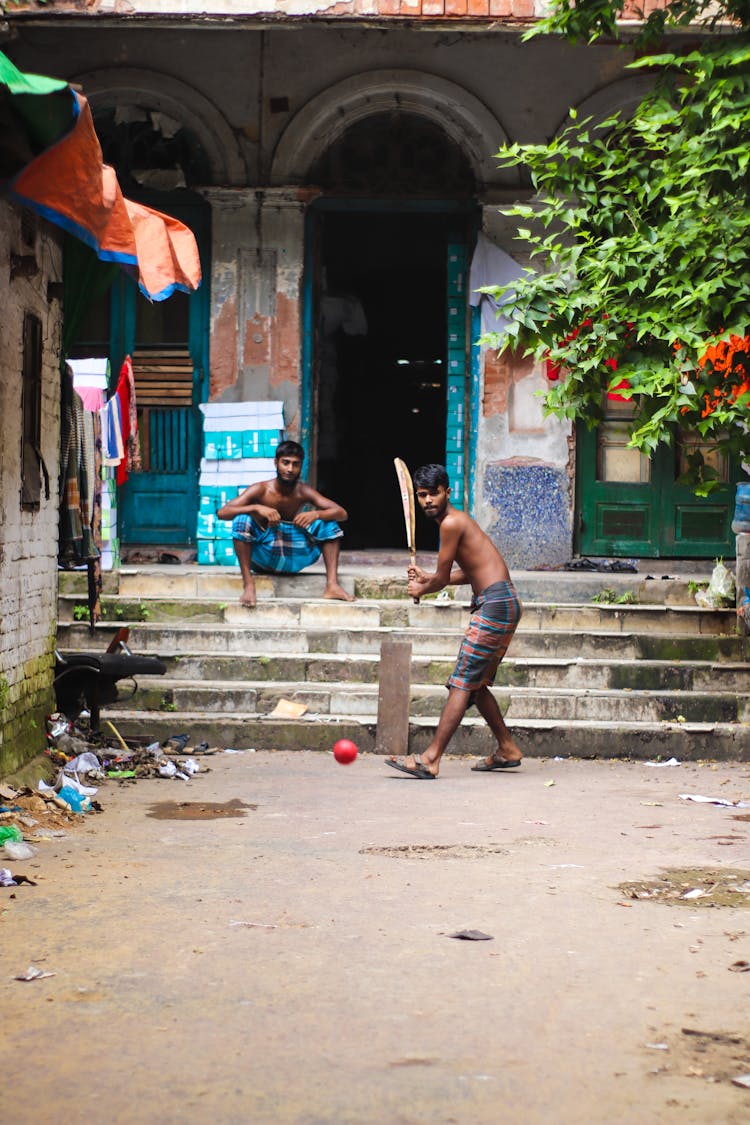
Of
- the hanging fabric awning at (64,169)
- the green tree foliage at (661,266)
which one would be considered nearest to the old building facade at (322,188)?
the green tree foliage at (661,266)

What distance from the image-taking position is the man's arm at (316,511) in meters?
10.9

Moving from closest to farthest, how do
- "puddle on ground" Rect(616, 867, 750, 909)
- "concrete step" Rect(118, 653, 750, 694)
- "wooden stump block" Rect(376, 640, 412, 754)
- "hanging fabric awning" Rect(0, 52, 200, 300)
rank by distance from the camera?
"hanging fabric awning" Rect(0, 52, 200, 300), "puddle on ground" Rect(616, 867, 750, 909), "wooden stump block" Rect(376, 640, 412, 754), "concrete step" Rect(118, 653, 750, 694)

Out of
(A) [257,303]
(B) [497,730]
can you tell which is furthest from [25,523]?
(A) [257,303]

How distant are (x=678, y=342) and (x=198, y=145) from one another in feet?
22.5

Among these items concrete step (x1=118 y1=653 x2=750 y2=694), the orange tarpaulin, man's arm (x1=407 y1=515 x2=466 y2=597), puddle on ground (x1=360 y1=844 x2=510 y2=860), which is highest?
the orange tarpaulin

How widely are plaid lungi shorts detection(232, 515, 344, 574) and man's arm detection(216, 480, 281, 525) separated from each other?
87 millimetres

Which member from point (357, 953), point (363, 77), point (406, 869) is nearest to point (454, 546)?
point (406, 869)

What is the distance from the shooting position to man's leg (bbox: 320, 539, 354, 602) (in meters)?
10.8

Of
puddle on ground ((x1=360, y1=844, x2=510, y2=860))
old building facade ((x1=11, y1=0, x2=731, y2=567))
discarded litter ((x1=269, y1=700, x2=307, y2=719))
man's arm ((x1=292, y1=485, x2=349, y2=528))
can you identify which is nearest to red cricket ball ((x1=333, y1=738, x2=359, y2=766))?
discarded litter ((x1=269, y1=700, x2=307, y2=719))

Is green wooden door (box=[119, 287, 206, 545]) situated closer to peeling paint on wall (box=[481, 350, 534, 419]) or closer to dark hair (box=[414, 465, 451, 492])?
peeling paint on wall (box=[481, 350, 534, 419])

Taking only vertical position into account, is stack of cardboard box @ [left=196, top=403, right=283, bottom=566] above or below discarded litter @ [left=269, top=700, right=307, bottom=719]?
above

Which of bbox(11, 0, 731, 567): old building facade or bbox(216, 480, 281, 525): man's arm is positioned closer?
bbox(216, 480, 281, 525): man's arm

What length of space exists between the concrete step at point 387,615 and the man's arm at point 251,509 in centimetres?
70

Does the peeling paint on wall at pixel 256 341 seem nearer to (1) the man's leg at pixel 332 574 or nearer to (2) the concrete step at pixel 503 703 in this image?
(1) the man's leg at pixel 332 574
